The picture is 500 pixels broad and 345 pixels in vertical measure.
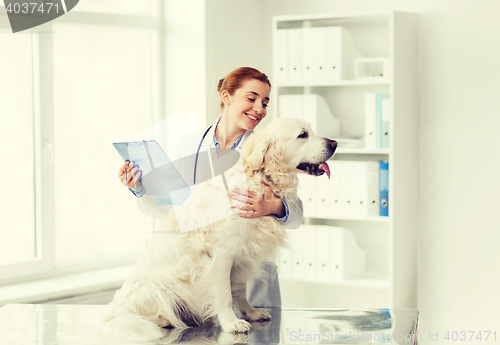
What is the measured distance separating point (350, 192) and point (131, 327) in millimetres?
1652

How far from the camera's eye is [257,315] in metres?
1.21

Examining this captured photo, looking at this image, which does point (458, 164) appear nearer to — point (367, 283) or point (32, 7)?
point (367, 283)

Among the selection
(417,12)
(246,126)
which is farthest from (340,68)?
(246,126)

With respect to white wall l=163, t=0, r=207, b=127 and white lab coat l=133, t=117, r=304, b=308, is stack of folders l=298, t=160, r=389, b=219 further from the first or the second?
white lab coat l=133, t=117, r=304, b=308

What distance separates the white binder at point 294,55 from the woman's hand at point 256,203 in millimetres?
1555

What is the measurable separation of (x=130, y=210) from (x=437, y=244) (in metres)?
1.71

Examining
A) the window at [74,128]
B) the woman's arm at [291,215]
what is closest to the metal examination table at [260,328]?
the woman's arm at [291,215]

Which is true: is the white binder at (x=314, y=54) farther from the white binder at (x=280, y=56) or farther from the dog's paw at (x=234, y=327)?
the dog's paw at (x=234, y=327)

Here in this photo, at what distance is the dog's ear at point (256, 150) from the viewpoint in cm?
110

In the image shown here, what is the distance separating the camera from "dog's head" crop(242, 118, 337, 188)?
3.62ft

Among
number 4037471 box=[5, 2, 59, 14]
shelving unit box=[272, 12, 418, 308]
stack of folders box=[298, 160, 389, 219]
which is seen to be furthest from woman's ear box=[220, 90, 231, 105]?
number 4037471 box=[5, 2, 59, 14]

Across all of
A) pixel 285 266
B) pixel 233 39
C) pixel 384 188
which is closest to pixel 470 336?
pixel 384 188

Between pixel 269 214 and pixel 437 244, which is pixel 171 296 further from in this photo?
pixel 437 244

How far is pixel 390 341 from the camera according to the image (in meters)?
1.10
